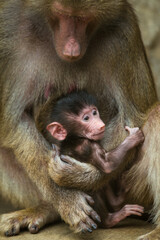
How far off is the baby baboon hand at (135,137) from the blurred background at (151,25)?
11.4ft

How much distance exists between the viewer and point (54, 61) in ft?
17.5

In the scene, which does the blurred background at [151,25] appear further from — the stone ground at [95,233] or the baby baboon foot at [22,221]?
the baby baboon foot at [22,221]

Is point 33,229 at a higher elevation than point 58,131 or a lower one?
lower

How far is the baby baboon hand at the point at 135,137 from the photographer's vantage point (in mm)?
5273

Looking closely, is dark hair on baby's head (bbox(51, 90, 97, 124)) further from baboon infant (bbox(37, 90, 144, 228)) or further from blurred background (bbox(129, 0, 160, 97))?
blurred background (bbox(129, 0, 160, 97))

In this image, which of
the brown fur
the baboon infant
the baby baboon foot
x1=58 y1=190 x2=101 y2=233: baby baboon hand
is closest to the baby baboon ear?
the baboon infant

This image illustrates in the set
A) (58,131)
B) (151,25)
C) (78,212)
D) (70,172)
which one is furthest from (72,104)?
(151,25)

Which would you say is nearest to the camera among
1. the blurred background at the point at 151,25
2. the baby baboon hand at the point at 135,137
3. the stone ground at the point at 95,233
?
the stone ground at the point at 95,233

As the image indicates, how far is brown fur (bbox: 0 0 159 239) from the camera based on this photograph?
518 cm

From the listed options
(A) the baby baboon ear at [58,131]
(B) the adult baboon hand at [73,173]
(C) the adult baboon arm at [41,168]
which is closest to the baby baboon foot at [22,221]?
(C) the adult baboon arm at [41,168]

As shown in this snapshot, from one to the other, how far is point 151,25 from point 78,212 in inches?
172

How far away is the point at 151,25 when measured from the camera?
875cm

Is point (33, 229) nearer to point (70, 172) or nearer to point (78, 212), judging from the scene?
point (78, 212)

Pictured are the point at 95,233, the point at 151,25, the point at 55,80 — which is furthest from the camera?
the point at 151,25
